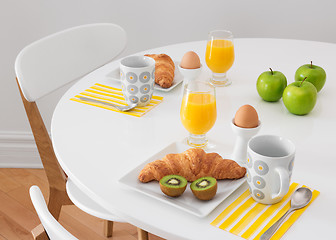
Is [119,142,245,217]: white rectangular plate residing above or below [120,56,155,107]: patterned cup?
below

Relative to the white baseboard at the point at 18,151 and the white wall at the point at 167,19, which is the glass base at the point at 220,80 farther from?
the white baseboard at the point at 18,151

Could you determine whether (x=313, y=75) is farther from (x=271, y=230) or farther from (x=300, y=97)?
(x=271, y=230)

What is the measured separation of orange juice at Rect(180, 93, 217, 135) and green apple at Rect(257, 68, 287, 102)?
0.25m

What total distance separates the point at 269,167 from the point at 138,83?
55 centimetres

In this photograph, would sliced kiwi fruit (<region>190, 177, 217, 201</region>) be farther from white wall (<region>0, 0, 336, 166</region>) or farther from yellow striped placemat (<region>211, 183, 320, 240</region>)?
white wall (<region>0, 0, 336, 166</region>)

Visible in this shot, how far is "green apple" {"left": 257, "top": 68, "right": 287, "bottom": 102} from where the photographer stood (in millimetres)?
1365

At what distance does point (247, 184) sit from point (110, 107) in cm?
52

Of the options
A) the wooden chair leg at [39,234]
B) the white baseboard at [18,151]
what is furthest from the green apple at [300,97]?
the white baseboard at [18,151]

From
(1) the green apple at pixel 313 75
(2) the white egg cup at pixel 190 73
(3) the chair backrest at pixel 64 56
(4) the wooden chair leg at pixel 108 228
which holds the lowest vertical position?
(4) the wooden chair leg at pixel 108 228

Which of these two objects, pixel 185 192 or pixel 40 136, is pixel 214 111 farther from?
pixel 40 136


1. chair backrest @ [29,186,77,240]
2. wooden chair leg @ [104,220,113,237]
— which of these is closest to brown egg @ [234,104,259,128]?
chair backrest @ [29,186,77,240]

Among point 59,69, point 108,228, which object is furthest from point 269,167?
point 108,228

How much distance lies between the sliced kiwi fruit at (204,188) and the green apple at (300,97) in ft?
1.45

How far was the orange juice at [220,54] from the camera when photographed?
4.90ft
